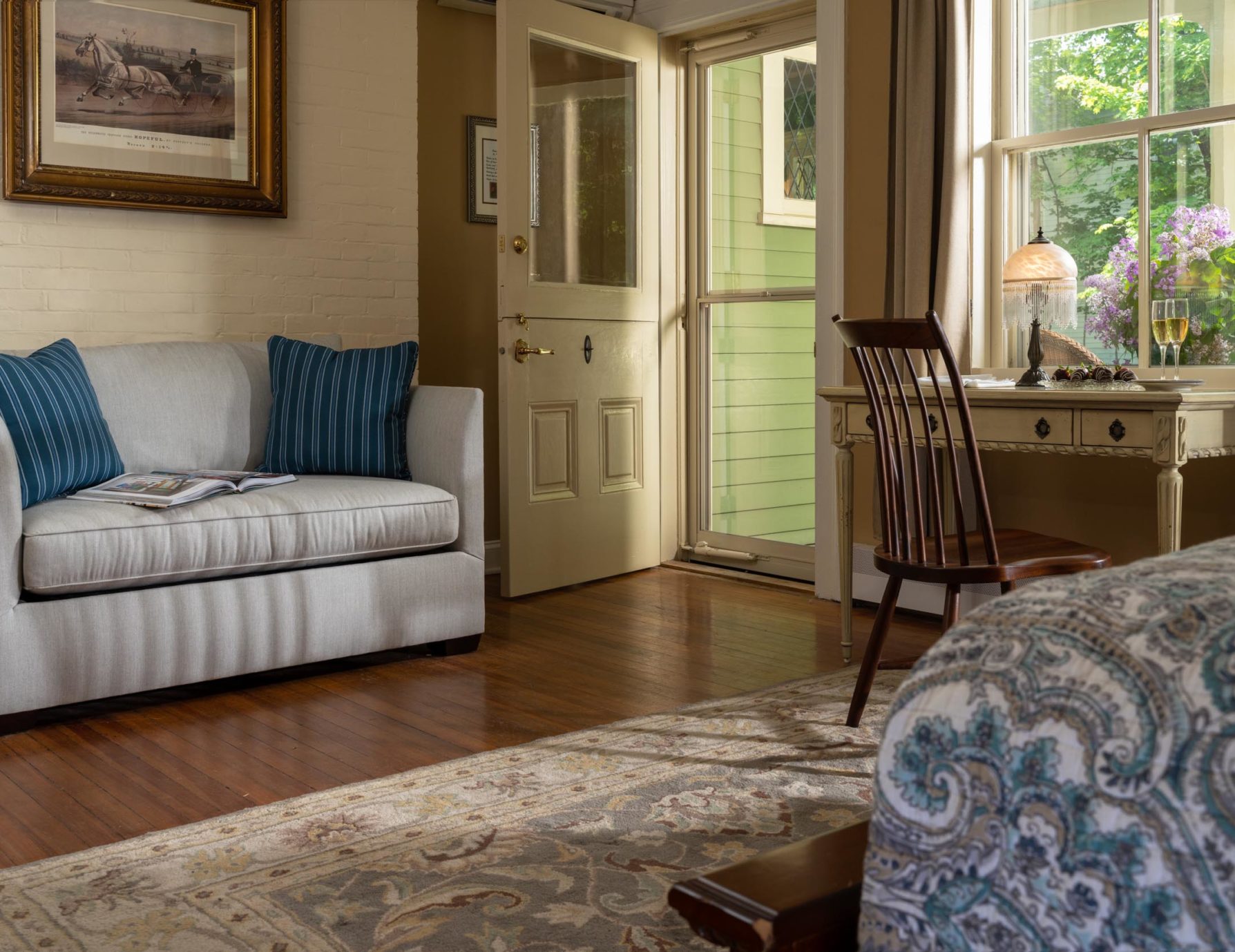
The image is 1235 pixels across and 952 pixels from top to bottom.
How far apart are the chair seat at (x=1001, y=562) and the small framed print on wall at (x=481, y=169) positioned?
2.70 metres

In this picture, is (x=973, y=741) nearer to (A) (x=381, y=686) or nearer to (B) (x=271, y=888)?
(B) (x=271, y=888)

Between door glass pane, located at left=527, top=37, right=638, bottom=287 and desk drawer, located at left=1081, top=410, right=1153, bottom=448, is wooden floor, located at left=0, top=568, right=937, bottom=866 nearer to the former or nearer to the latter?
desk drawer, located at left=1081, top=410, right=1153, bottom=448

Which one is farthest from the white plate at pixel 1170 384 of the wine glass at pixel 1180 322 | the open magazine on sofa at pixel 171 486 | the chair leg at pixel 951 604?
the open magazine on sofa at pixel 171 486

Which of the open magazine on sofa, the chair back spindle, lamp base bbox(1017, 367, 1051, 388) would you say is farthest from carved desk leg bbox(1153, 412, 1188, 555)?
the open magazine on sofa

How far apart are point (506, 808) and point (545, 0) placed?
3.10 metres

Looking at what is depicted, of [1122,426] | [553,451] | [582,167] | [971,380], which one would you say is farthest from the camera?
[582,167]

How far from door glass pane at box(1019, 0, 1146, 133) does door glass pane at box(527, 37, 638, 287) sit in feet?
5.10

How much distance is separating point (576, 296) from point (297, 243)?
100 cm

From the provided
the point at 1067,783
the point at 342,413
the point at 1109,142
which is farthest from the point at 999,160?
the point at 1067,783

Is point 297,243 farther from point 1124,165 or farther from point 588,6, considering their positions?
point 1124,165

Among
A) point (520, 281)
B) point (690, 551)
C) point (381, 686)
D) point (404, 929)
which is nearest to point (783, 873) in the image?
point (404, 929)

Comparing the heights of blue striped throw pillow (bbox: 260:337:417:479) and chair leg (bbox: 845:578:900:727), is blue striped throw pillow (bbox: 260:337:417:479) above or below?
above

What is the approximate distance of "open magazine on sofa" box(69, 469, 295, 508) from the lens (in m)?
2.96

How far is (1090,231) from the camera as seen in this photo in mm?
3635
